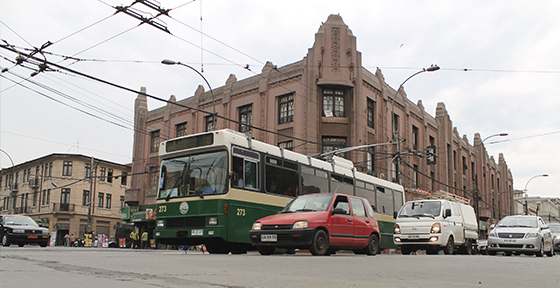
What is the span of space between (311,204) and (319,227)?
35.0 inches

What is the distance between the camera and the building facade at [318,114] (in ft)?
105

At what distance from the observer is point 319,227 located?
464 inches

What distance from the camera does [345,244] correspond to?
12.6m

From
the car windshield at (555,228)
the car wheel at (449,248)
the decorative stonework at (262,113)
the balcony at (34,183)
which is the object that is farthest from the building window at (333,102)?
the balcony at (34,183)

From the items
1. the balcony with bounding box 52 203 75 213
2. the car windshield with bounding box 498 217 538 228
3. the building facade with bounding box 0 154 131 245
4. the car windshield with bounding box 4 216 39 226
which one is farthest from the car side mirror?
the balcony with bounding box 52 203 75 213

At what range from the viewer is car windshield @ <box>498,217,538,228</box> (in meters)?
16.8

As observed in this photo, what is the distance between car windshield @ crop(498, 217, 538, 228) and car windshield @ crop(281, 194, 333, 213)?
26.4ft

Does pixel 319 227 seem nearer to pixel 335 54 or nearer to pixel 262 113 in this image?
pixel 335 54

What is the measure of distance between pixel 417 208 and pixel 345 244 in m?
5.06

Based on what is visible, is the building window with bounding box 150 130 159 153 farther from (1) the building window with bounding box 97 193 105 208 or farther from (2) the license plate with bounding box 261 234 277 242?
(2) the license plate with bounding box 261 234 277 242

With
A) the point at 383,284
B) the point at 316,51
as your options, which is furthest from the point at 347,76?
the point at 383,284

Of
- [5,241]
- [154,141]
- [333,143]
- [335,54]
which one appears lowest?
[5,241]

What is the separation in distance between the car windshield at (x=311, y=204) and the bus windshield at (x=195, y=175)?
1879 mm

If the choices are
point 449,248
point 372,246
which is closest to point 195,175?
point 372,246
